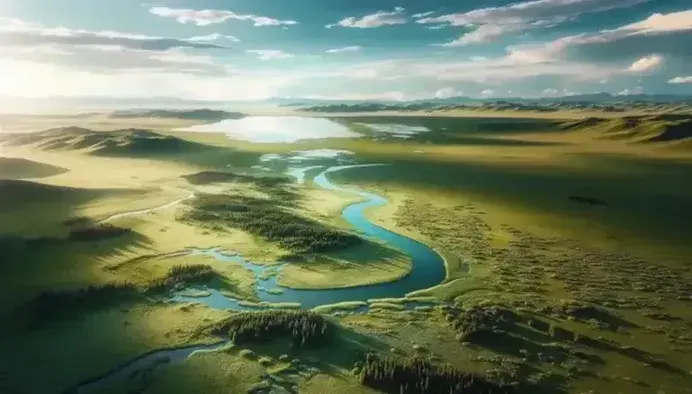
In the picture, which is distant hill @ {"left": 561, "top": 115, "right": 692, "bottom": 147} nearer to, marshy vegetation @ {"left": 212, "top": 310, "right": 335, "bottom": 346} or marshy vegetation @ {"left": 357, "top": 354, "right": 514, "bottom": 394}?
marshy vegetation @ {"left": 357, "top": 354, "right": 514, "bottom": 394}

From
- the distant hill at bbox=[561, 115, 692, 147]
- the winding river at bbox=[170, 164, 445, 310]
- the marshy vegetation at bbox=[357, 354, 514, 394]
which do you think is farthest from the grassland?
the distant hill at bbox=[561, 115, 692, 147]

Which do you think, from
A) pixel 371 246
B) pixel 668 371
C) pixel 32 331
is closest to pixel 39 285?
pixel 32 331

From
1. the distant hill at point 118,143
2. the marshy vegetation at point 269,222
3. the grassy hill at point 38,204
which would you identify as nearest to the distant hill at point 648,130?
the marshy vegetation at point 269,222

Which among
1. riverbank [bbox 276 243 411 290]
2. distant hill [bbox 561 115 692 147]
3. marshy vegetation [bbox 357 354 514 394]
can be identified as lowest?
marshy vegetation [bbox 357 354 514 394]

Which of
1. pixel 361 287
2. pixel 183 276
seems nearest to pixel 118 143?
pixel 183 276

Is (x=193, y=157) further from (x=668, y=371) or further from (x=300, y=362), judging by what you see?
(x=668, y=371)

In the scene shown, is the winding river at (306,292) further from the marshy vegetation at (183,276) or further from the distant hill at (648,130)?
the distant hill at (648,130)
